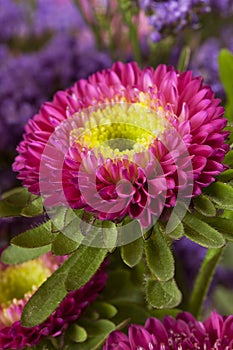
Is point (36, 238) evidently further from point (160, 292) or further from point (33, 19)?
point (33, 19)

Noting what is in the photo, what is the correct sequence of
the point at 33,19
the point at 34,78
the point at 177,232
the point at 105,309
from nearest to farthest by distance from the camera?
the point at 177,232 < the point at 105,309 < the point at 34,78 < the point at 33,19

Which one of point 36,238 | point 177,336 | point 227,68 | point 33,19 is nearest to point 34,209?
point 36,238

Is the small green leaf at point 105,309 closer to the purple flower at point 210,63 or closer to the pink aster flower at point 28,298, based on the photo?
the pink aster flower at point 28,298

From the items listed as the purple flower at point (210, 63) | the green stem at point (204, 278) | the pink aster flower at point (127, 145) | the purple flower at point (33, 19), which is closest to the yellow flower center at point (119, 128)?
the pink aster flower at point (127, 145)

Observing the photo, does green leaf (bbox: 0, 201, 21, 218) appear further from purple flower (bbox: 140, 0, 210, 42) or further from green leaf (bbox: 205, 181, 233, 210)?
purple flower (bbox: 140, 0, 210, 42)

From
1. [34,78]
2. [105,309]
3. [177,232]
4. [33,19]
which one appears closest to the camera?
[177,232]

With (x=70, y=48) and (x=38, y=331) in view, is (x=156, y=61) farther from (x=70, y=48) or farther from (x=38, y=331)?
(x=38, y=331)

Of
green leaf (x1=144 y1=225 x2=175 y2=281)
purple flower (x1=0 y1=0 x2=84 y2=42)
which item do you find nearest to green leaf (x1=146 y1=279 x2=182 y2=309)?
green leaf (x1=144 y1=225 x2=175 y2=281)
